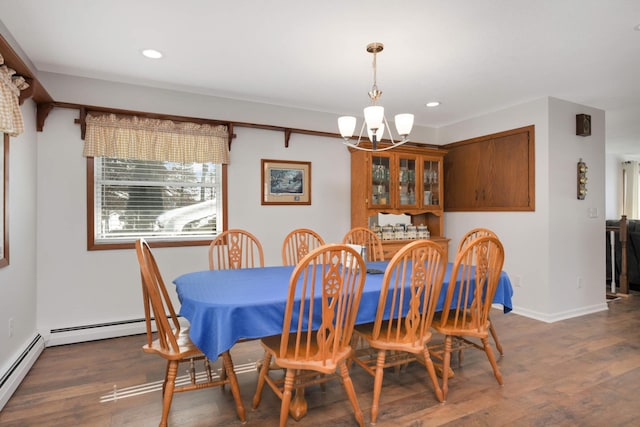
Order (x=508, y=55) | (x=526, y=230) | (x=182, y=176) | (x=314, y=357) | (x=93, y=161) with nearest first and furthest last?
(x=314, y=357), (x=508, y=55), (x=93, y=161), (x=182, y=176), (x=526, y=230)

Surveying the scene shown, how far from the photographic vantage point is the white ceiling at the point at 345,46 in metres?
2.19

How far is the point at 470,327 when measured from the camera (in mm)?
2293

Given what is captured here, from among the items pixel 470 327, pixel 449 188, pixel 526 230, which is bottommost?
pixel 470 327

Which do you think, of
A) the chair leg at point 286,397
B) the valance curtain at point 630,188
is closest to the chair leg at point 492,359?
the chair leg at point 286,397

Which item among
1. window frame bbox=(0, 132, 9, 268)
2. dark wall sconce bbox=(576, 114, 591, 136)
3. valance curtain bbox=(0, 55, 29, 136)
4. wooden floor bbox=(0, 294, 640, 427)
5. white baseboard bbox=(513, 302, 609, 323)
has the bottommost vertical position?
wooden floor bbox=(0, 294, 640, 427)

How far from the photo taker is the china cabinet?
427 centimetres

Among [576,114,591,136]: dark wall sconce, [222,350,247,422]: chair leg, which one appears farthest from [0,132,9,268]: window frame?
[576,114,591,136]: dark wall sconce

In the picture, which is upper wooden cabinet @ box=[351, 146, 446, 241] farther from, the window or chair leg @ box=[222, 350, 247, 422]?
chair leg @ box=[222, 350, 247, 422]

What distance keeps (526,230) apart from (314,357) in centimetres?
322

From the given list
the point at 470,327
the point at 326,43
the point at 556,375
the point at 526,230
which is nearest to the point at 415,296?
the point at 470,327

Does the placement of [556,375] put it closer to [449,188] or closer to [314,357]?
[314,357]

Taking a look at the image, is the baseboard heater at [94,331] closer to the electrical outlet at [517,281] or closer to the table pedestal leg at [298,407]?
the table pedestal leg at [298,407]

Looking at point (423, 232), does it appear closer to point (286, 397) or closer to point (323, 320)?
point (323, 320)

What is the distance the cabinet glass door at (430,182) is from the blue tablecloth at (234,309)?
8.25 ft
